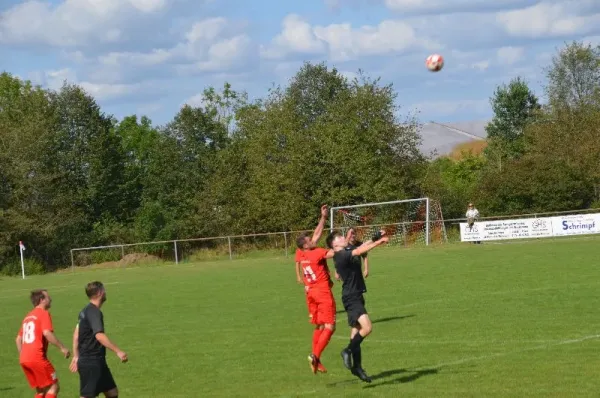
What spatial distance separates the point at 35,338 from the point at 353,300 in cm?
406

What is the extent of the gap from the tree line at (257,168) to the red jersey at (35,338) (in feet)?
140

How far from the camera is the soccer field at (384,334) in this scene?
38.6ft

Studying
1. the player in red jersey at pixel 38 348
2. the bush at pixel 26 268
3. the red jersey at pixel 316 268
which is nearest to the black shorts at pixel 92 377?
the player in red jersey at pixel 38 348

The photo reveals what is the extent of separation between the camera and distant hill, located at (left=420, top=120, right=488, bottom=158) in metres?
110

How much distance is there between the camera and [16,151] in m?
55.9

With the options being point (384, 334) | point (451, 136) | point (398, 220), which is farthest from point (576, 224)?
point (451, 136)

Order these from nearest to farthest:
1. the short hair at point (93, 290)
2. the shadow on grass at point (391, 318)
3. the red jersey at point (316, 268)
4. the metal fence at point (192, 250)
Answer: the short hair at point (93, 290)
the red jersey at point (316, 268)
the shadow on grass at point (391, 318)
the metal fence at point (192, 250)

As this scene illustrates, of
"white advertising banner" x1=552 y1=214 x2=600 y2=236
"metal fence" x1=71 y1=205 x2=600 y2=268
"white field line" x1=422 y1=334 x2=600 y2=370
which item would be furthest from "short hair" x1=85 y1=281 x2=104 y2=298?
"metal fence" x1=71 y1=205 x2=600 y2=268

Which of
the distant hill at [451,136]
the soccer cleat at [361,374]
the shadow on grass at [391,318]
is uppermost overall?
the distant hill at [451,136]

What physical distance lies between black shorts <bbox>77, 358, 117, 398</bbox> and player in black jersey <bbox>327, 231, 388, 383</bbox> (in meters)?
3.34

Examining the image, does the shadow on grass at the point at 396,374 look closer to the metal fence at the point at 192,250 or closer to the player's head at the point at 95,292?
the player's head at the point at 95,292

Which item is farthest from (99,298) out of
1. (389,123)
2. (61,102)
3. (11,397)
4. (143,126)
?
(143,126)

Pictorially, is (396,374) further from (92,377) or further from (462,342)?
(92,377)

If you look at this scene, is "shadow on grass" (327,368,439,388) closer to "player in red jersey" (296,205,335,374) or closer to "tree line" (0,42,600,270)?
"player in red jersey" (296,205,335,374)
